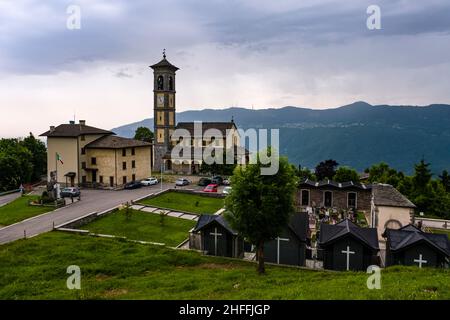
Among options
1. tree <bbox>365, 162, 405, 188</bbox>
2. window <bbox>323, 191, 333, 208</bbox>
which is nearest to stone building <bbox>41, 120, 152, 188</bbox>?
window <bbox>323, 191, 333, 208</bbox>

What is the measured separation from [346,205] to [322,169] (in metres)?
20.7

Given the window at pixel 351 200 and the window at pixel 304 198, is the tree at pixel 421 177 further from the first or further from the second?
the window at pixel 304 198

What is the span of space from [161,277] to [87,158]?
35286 mm

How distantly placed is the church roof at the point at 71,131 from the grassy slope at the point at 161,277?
2593cm

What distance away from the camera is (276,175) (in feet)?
62.4

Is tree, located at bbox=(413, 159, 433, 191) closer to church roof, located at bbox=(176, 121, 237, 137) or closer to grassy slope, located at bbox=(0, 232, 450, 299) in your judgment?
grassy slope, located at bbox=(0, 232, 450, 299)

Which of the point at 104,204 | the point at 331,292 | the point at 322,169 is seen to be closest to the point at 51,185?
the point at 104,204

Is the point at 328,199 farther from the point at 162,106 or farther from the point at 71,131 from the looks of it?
the point at 162,106

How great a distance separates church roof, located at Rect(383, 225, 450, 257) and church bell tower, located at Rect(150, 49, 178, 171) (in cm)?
5494

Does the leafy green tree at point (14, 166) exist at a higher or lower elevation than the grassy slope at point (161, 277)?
higher

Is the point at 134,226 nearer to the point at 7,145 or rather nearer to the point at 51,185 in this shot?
the point at 51,185

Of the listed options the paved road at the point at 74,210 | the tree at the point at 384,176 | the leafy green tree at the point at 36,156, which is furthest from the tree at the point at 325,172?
the leafy green tree at the point at 36,156

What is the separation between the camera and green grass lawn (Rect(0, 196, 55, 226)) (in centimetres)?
3028

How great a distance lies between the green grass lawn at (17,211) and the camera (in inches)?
1192
